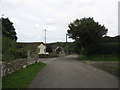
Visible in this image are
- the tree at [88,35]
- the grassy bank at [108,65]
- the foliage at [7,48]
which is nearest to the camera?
the foliage at [7,48]

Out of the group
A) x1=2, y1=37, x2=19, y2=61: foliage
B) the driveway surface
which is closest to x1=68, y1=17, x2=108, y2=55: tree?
the driveway surface

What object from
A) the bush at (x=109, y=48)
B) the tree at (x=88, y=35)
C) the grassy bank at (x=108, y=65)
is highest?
the tree at (x=88, y=35)

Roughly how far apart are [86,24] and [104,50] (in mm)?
6598

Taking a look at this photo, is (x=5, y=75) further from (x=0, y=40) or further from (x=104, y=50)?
(x=104, y=50)

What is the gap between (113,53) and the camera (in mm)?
44469

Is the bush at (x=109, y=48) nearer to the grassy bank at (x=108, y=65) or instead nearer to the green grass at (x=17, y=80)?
the grassy bank at (x=108, y=65)

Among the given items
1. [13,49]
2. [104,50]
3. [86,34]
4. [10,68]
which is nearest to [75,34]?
[86,34]

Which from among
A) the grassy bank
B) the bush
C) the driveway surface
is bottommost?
the grassy bank

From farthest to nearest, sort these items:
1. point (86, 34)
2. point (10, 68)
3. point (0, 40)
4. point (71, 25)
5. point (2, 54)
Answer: point (71, 25)
point (86, 34)
point (10, 68)
point (2, 54)
point (0, 40)

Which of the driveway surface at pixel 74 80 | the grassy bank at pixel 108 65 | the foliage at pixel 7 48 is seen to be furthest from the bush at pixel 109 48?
the foliage at pixel 7 48

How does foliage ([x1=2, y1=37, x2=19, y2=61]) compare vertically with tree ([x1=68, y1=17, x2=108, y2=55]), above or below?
below

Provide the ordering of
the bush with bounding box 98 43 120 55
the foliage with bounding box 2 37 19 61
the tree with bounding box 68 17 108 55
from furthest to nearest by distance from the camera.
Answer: the bush with bounding box 98 43 120 55
the tree with bounding box 68 17 108 55
the foliage with bounding box 2 37 19 61

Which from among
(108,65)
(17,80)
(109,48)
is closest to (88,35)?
(109,48)

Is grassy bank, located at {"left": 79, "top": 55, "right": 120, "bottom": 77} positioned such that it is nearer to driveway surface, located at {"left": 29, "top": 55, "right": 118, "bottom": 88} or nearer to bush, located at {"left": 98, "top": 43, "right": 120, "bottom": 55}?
driveway surface, located at {"left": 29, "top": 55, "right": 118, "bottom": 88}
